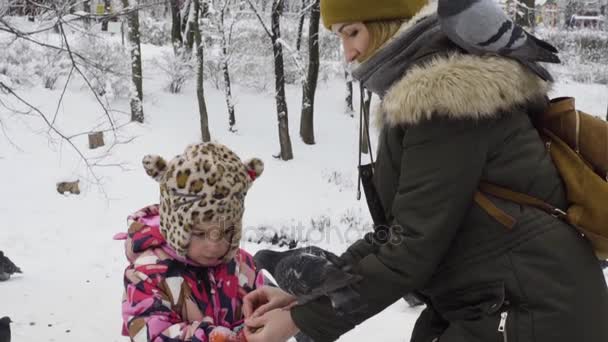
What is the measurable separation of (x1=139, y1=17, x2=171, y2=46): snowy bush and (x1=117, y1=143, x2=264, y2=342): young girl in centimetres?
2516

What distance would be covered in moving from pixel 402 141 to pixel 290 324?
542mm

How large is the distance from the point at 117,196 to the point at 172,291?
9.66 meters

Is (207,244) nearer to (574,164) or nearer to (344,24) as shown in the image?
(344,24)

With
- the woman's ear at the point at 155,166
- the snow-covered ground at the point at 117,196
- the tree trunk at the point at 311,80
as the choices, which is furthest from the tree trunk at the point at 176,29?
the woman's ear at the point at 155,166

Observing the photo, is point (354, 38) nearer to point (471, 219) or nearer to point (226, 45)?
point (471, 219)

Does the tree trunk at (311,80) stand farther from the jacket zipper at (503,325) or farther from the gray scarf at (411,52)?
the jacket zipper at (503,325)

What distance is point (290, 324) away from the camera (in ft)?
5.14

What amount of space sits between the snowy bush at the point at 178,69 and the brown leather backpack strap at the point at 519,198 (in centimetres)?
1769

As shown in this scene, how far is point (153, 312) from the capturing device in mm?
2205

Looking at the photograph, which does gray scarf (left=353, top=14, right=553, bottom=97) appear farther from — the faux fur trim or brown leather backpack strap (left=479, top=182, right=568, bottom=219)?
brown leather backpack strap (left=479, top=182, right=568, bottom=219)

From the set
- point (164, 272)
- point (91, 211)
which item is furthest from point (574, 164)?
point (91, 211)

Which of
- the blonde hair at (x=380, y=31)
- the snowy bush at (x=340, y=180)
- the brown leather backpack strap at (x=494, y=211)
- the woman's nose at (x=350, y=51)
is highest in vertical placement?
the blonde hair at (x=380, y=31)

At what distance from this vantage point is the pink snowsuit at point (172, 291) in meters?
2.19

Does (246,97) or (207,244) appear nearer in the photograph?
(207,244)
